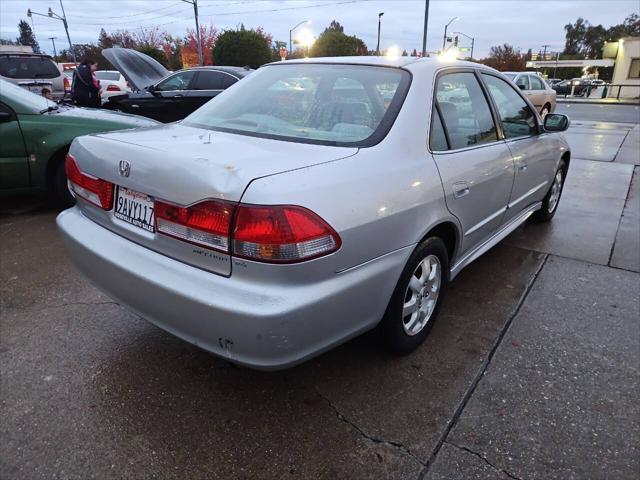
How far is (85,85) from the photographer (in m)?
9.62

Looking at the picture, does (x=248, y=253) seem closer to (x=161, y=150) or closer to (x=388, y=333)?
(x=161, y=150)

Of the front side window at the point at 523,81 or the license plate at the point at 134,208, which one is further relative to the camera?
the front side window at the point at 523,81

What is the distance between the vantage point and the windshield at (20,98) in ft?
15.3

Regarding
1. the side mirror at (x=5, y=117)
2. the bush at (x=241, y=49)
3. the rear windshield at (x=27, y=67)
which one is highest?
the bush at (x=241, y=49)

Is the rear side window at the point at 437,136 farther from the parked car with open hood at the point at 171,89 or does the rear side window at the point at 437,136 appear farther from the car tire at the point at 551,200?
the parked car with open hood at the point at 171,89

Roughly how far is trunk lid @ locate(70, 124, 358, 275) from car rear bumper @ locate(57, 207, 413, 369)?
0.08m

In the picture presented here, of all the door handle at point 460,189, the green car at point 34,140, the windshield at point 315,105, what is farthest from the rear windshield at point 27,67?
the door handle at point 460,189

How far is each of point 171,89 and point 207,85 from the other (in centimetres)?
80

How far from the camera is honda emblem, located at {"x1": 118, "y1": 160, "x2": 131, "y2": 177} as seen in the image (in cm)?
211

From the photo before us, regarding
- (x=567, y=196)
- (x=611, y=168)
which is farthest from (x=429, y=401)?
(x=611, y=168)

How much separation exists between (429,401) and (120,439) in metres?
1.42

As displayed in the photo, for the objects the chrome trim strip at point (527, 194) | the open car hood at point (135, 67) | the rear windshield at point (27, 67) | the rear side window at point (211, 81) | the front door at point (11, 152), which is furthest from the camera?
the rear windshield at point (27, 67)

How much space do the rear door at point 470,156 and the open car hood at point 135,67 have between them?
25.4 ft

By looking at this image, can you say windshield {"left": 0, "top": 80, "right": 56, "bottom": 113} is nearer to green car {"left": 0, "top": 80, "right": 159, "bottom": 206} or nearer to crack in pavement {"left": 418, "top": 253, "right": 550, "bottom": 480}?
green car {"left": 0, "top": 80, "right": 159, "bottom": 206}
